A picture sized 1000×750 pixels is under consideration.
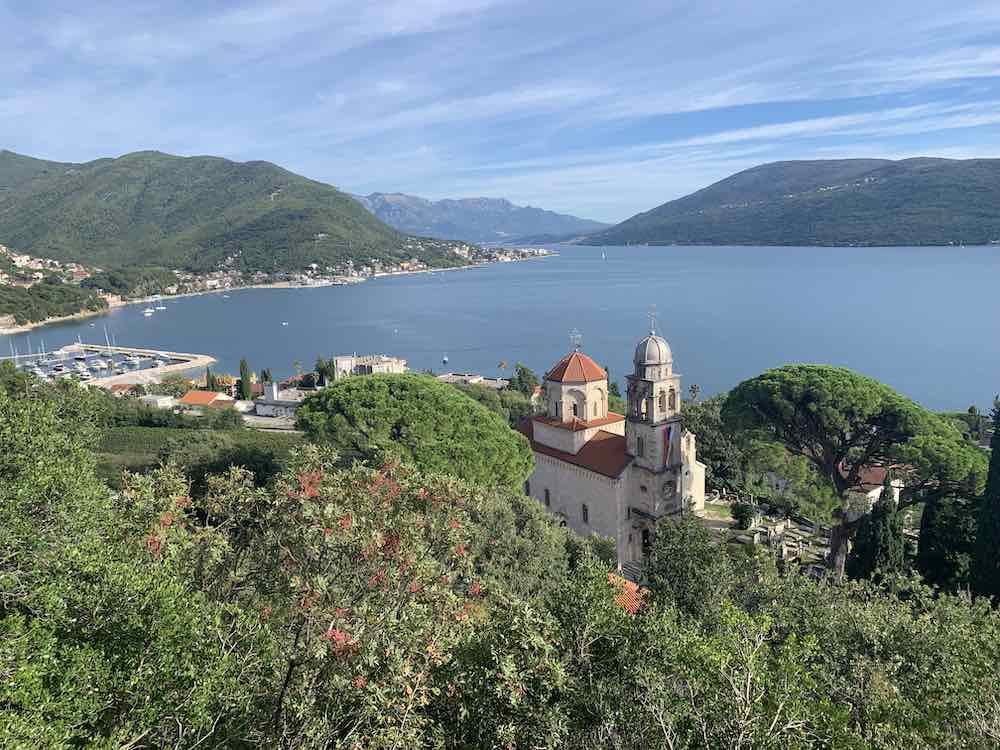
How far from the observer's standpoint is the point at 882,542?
70.3 ft

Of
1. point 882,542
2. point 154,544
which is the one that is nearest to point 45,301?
point 154,544

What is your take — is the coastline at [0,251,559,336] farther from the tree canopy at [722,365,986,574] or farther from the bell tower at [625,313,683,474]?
the tree canopy at [722,365,986,574]

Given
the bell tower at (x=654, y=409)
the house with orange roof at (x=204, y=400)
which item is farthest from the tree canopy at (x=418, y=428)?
the house with orange roof at (x=204, y=400)

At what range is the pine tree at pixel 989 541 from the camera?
1932 cm

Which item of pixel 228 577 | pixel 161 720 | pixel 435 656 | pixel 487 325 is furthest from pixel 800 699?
pixel 487 325

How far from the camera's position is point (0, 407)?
40.2 ft

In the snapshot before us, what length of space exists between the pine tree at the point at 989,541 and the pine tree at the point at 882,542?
2.10 metres

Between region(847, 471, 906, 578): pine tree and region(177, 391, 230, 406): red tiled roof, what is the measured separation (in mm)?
46692

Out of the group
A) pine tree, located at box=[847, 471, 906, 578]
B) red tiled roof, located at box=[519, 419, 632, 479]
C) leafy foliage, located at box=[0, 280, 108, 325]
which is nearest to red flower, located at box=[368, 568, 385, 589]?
red tiled roof, located at box=[519, 419, 632, 479]

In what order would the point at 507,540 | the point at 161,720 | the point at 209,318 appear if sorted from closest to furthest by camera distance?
the point at 161,720 → the point at 507,540 → the point at 209,318

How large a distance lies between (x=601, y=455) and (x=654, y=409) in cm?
310

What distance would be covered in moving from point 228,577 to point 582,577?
5.05 meters

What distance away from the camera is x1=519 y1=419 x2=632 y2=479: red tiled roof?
2472 cm

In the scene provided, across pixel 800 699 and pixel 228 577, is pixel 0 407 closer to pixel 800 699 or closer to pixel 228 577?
pixel 228 577
